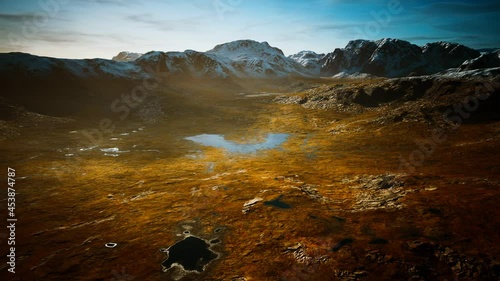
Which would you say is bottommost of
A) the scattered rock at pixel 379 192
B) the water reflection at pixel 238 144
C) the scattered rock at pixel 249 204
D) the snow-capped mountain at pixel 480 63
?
the scattered rock at pixel 249 204

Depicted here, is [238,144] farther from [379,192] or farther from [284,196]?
[379,192]

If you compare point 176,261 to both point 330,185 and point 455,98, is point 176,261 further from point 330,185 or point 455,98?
point 455,98

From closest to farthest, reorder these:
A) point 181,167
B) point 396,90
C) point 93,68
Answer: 1. point 181,167
2. point 396,90
3. point 93,68

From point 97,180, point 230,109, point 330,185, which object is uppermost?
point 230,109

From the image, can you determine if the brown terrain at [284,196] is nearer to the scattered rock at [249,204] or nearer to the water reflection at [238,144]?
the scattered rock at [249,204]

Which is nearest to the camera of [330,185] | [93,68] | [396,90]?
[330,185]

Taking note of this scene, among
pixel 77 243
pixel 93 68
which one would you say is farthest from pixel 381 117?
pixel 93 68

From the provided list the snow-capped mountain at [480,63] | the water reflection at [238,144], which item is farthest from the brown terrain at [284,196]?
the snow-capped mountain at [480,63]
